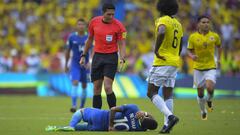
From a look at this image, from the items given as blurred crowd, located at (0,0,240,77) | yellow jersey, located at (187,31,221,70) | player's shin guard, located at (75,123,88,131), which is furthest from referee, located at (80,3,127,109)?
blurred crowd, located at (0,0,240,77)

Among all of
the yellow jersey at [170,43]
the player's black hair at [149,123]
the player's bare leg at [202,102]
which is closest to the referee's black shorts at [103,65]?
the yellow jersey at [170,43]

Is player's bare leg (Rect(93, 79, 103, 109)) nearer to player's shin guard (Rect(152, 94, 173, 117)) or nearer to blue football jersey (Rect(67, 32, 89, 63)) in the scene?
player's shin guard (Rect(152, 94, 173, 117))

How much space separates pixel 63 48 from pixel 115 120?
69.1ft

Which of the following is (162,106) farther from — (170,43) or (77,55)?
(77,55)

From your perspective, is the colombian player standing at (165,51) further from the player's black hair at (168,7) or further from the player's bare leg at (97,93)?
the player's bare leg at (97,93)

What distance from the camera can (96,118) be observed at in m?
13.6

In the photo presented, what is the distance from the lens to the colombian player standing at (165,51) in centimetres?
1346

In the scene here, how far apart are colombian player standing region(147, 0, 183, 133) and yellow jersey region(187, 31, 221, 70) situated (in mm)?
5236

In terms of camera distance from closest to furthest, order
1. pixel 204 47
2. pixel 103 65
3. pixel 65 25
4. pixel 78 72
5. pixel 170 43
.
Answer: pixel 170 43, pixel 103 65, pixel 204 47, pixel 78 72, pixel 65 25

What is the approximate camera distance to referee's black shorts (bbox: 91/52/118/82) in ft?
52.7

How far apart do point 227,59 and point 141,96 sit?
14.2 feet

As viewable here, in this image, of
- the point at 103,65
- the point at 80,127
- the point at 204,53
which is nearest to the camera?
the point at 80,127

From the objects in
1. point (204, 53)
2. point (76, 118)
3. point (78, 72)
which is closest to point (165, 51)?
point (76, 118)

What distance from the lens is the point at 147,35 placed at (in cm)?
3497
